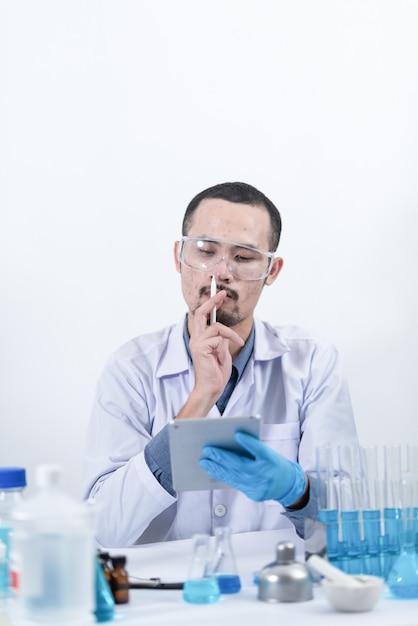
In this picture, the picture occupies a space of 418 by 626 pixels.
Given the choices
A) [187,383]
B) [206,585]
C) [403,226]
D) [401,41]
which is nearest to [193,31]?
[401,41]

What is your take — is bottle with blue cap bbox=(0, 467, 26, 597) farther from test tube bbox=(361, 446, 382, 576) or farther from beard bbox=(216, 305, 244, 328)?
beard bbox=(216, 305, 244, 328)

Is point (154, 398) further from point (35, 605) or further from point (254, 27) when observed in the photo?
point (254, 27)

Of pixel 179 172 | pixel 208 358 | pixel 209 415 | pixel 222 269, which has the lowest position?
pixel 209 415

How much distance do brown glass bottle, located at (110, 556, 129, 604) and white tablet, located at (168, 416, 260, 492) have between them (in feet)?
0.96

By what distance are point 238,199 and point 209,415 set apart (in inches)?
25.8

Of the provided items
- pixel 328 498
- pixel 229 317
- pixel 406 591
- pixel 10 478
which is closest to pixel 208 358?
pixel 229 317

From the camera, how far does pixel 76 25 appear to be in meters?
3.33

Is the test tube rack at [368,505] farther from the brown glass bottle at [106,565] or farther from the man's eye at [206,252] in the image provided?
the man's eye at [206,252]

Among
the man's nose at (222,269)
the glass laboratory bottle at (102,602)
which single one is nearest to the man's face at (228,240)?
the man's nose at (222,269)

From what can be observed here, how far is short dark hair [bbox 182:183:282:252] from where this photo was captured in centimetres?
275

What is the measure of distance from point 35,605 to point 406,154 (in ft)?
8.72

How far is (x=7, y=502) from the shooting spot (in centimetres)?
182

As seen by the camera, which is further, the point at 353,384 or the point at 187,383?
the point at 353,384

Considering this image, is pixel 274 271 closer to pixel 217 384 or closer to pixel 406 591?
pixel 217 384
